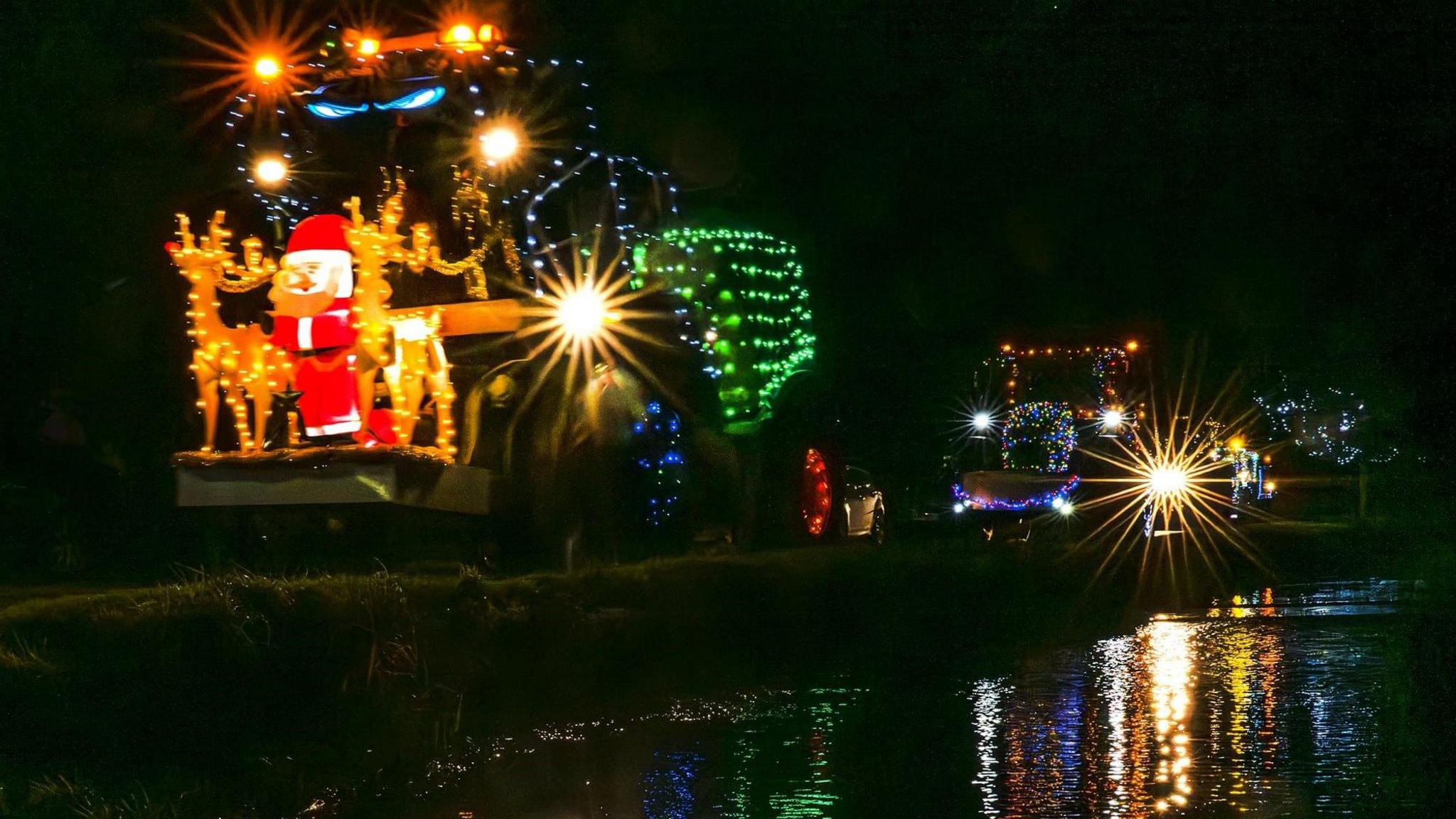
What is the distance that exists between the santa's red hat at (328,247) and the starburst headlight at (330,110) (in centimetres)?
80

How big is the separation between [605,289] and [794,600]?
9.46 feet

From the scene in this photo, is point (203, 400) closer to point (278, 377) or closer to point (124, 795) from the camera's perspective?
point (278, 377)

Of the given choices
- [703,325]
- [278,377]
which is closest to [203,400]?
[278,377]

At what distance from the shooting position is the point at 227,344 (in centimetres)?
1278

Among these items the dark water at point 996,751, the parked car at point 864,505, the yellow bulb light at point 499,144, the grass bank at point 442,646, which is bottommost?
the dark water at point 996,751

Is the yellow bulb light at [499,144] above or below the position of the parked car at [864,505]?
above

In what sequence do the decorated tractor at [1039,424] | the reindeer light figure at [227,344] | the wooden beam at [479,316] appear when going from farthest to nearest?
the decorated tractor at [1039,424], the reindeer light figure at [227,344], the wooden beam at [479,316]

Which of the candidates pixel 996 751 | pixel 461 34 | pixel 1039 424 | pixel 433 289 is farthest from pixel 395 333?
pixel 1039 424

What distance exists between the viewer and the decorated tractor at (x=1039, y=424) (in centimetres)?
2130

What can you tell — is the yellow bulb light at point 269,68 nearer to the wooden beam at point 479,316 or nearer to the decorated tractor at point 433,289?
the decorated tractor at point 433,289

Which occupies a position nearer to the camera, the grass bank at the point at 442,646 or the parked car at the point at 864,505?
the grass bank at the point at 442,646

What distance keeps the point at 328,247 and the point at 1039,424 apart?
11911 millimetres

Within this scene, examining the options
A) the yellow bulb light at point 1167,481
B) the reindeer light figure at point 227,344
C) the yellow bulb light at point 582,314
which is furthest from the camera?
the yellow bulb light at point 1167,481

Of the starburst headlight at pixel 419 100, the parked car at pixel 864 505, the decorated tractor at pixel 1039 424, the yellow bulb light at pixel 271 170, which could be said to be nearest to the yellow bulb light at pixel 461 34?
the starburst headlight at pixel 419 100
